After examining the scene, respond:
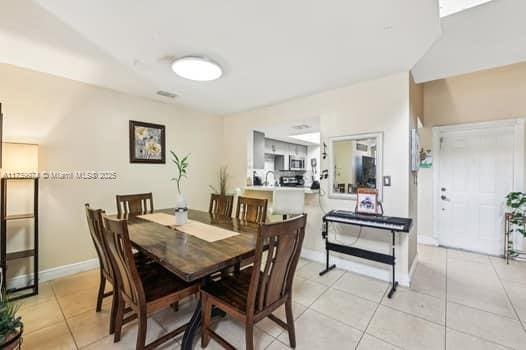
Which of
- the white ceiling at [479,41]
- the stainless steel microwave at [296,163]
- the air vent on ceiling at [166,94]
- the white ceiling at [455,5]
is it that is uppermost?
the white ceiling at [455,5]

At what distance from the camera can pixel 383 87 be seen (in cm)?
275

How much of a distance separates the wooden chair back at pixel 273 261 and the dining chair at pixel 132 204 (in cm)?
219

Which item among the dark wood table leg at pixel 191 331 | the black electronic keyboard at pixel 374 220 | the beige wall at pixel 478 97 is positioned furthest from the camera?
the beige wall at pixel 478 97

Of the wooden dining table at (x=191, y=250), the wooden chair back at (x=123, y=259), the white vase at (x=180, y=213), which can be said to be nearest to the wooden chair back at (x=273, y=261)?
the wooden dining table at (x=191, y=250)

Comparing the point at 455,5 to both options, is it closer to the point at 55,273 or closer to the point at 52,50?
the point at 52,50

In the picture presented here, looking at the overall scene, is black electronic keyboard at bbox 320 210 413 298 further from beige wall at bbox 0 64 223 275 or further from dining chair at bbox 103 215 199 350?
beige wall at bbox 0 64 223 275

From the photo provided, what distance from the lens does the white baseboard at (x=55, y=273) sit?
2.53 metres

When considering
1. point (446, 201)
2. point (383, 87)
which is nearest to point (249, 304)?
point (383, 87)

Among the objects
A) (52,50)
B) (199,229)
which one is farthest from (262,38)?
(52,50)

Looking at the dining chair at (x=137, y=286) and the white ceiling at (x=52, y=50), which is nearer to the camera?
the dining chair at (x=137, y=286)

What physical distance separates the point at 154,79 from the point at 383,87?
2851mm

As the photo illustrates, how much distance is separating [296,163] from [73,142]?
6.21 m

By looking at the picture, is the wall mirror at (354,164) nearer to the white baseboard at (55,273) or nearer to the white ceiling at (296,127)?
the white ceiling at (296,127)

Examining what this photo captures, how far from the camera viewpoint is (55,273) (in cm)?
278
